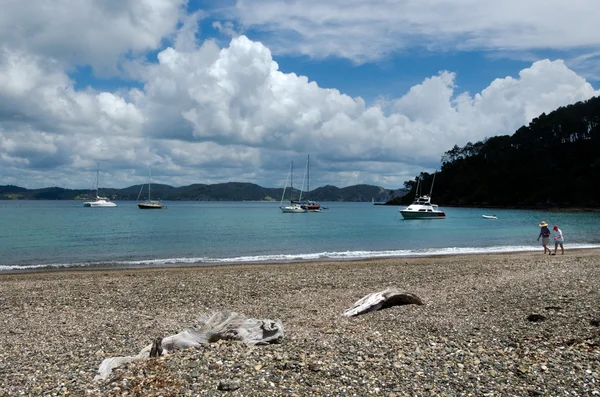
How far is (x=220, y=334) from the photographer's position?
9086mm

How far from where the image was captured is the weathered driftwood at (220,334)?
8.35 m

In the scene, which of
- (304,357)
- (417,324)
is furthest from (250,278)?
(304,357)

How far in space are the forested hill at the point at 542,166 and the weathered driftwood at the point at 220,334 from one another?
140566 millimetres

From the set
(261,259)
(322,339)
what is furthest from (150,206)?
(322,339)

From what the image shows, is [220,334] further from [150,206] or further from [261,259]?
[150,206]

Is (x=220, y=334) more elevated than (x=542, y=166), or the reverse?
(x=542, y=166)

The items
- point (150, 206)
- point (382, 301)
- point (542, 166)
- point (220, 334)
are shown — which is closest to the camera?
point (220, 334)

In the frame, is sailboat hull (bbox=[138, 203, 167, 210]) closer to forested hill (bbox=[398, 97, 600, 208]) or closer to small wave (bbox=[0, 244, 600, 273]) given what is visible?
forested hill (bbox=[398, 97, 600, 208])

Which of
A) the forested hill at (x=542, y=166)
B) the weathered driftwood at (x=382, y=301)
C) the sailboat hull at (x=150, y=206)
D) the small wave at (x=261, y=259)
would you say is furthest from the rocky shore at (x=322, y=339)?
the sailboat hull at (x=150, y=206)

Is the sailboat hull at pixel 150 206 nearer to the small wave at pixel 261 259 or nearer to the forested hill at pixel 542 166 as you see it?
the forested hill at pixel 542 166

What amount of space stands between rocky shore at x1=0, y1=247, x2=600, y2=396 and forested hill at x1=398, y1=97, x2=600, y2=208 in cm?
13365

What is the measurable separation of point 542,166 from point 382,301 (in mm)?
157274

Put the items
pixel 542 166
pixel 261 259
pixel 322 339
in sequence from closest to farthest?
1. pixel 322 339
2. pixel 261 259
3. pixel 542 166

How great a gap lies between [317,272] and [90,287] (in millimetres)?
9753
